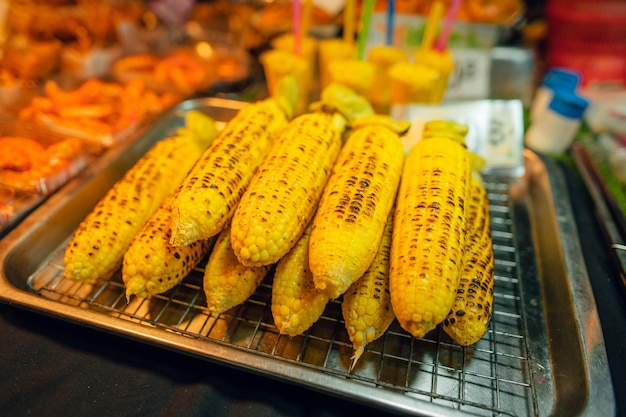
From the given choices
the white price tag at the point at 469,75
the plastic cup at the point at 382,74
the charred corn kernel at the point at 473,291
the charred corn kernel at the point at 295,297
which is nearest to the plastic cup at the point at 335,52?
the plastic cup at the point at 382,74

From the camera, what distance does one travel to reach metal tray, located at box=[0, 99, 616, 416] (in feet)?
4.24

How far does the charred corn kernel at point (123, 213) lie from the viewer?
1488mm

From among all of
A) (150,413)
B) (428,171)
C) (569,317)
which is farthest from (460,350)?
(150,413)

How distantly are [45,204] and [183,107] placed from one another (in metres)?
1.09

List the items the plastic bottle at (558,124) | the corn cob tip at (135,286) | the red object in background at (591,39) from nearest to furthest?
the corn cob tip at (135,286), the plastic bottle at (558,124), the red object in background at (591,39)

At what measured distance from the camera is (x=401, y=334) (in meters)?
1.50

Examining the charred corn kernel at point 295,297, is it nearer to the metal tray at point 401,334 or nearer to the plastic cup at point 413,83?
the metal tray at point 401,334

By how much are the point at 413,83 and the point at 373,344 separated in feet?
4.65

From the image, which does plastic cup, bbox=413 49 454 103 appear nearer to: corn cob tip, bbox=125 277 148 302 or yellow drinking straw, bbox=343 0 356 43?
yellow drinking straw, bbox=343 0 356 43

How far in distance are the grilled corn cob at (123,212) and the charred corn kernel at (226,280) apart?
15.3 inches

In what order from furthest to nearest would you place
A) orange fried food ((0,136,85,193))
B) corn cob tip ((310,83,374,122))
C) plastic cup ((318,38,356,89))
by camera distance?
plastic cup ((318,38,356,89)), orange fried food ((0,136,85,193)), corn cob tip ((310,83,374,122))

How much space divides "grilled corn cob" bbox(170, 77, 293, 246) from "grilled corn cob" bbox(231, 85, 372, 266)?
0.25 feet

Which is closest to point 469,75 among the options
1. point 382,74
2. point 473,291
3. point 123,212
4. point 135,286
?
point 382,74

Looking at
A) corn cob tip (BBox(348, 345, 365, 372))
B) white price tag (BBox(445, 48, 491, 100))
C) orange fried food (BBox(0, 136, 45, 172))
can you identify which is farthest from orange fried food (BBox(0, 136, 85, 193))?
white price tag (BBox(445, 48, 491, 100))
